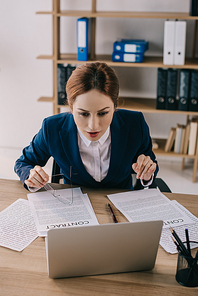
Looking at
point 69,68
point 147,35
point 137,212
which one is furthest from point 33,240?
point 147,35

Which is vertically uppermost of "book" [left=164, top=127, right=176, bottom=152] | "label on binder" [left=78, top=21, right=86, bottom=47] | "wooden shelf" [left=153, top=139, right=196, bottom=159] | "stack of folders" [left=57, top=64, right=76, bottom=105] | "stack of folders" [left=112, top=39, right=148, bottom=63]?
"label on binder" [left=78, top=21, right=86, bottom=47]

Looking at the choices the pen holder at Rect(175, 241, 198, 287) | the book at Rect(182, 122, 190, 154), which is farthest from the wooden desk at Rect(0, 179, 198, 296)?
the book at Rect(182, 122, 190, 154)

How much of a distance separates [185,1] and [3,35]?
1.82 meters

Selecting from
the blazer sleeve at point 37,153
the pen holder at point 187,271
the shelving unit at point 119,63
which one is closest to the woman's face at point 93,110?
the blazer sleeve at point 37,153

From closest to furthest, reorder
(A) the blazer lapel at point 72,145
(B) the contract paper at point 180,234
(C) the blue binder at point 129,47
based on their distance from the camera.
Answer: (B) the contract paper at point 180,234
(A) the blazer lapel at point 72,145
(C) the blue binder at point 129,47

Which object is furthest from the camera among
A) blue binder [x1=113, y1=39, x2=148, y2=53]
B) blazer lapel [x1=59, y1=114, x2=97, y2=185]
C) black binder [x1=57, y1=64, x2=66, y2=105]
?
black binder [x1=57, y1=64, x2=66, y2=105]

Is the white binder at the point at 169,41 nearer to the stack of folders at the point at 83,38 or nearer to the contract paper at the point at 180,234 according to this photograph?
the stack of folders at the point at 83,38

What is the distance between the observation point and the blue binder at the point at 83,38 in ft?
9.29

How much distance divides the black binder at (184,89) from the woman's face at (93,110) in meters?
1.78

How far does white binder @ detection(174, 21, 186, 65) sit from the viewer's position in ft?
9.04

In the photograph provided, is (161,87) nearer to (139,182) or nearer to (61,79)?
(61,79)

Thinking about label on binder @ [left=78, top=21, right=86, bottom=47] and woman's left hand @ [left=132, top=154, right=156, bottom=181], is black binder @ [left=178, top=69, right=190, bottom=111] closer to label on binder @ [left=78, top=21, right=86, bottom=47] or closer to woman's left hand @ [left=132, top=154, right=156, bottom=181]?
label on binder @ [left=78, top=21, right=86, bottom=47]

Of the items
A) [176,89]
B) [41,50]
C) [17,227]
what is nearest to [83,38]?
[41,50]

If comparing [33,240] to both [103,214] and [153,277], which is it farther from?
[153,277]
